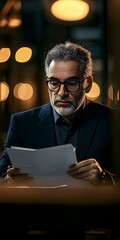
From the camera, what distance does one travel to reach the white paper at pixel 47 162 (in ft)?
3.81

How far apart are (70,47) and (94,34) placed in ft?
2.92

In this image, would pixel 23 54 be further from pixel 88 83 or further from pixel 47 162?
pixel 47 162

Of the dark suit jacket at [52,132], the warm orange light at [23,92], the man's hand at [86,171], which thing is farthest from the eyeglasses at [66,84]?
the warm orange light at [23,92]

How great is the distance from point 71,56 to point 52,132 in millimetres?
290

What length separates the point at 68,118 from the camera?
65.3 inches

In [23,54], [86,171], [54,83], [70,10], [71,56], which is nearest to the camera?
[86,171]

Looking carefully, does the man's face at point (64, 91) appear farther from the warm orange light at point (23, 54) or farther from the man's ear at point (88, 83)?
the warm orange light at point (23, 54)

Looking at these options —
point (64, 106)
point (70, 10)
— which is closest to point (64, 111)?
point (64, 106)

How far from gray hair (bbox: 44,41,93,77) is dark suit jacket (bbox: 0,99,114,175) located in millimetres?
154

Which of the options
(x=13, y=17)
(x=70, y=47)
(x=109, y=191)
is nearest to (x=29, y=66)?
(x=13, y=17)

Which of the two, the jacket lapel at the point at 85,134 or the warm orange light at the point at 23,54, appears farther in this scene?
the warm orange light at the point at 23,54
